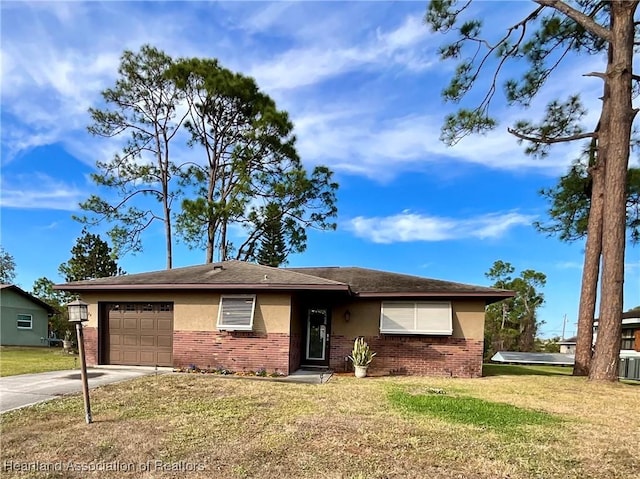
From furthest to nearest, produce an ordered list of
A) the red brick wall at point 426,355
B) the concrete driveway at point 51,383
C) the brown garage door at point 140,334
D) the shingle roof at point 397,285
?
the brown garage door at point 140,334
the red brick wall at point 426,355
the shingle roof at point 397,285
the concrete driveway at point 51,383

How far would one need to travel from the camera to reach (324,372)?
11.4 meters

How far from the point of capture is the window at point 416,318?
37.7ft

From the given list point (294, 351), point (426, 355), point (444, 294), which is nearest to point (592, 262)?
point (444, 294)

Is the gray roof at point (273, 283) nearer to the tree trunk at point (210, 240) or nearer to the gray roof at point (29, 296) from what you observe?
the tree trunk at point (210, 240)

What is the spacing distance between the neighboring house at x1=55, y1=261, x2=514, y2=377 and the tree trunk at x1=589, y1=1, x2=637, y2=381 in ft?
8.77

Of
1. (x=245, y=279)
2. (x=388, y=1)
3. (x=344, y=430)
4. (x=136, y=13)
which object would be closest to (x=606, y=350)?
(x=344, y=430)

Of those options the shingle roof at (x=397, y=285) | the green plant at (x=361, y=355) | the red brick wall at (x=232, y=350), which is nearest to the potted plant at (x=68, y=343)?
the red brick wall at (x=232, y=350)

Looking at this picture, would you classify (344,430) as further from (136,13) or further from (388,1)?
(388,1)

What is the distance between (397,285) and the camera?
12.2 m

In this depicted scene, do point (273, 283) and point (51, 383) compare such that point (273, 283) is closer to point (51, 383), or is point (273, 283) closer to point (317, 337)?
point (317, 337)

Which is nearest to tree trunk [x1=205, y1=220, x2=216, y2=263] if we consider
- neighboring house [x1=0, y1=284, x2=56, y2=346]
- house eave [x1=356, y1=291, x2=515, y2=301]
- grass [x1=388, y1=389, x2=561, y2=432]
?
house eave [x1=356, y1=291, x2=515, y2=301]

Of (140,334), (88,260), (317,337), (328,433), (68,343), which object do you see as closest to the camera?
(328,433)

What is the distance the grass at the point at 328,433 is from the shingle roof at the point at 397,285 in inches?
129

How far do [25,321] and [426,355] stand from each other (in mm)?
27208
